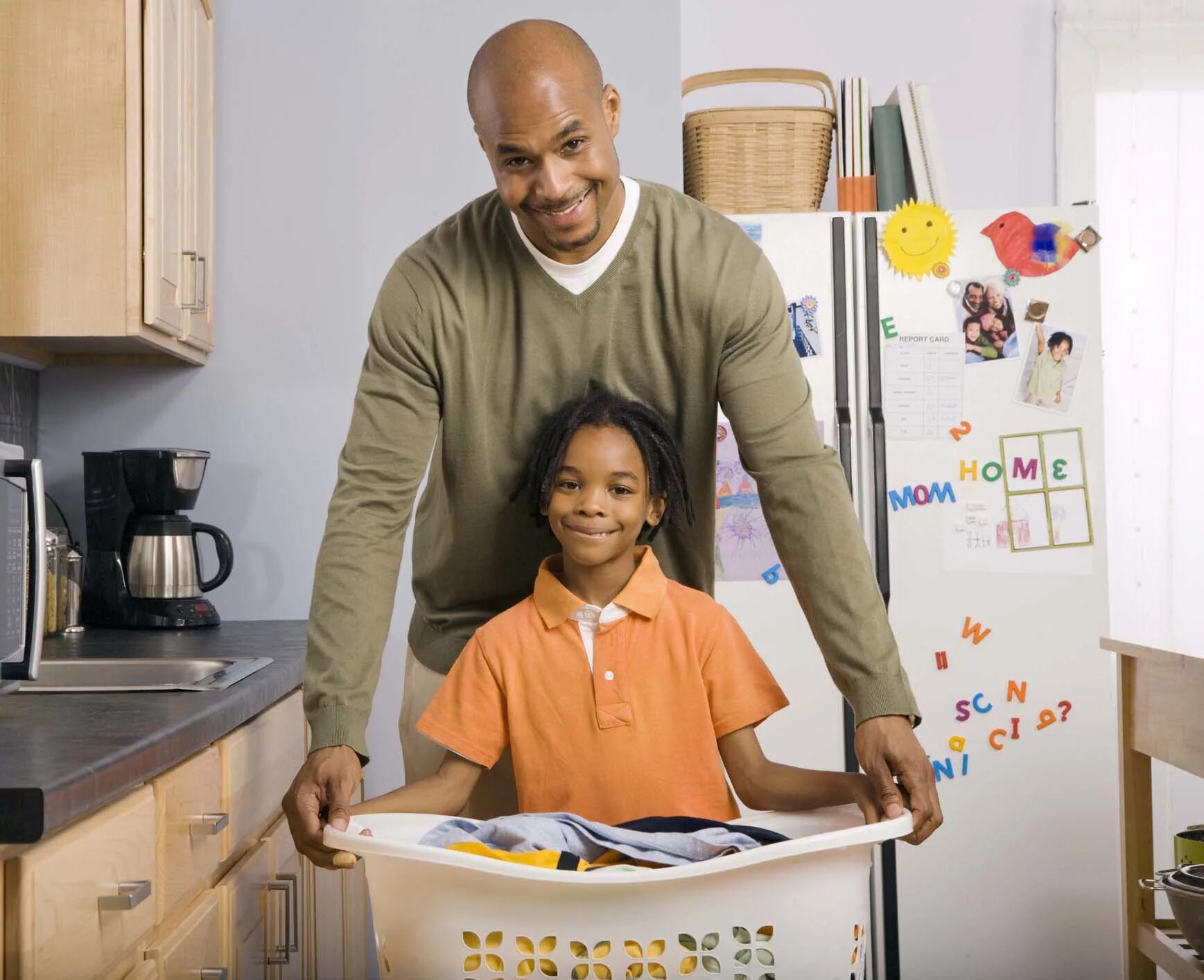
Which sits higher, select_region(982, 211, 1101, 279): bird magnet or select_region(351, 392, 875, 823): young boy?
select_region(982, 211, 1101, 279): bird magnet

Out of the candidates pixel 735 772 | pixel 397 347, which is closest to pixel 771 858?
pixel 735 772

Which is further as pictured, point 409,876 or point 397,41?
point 397,41

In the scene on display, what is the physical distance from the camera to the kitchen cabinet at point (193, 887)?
3.25ft

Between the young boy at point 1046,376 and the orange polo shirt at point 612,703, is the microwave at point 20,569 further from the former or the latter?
the young boy at point 1046,376

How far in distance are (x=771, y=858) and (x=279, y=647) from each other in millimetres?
1445

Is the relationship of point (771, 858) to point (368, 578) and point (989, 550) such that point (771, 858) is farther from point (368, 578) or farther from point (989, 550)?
point (989, 550)

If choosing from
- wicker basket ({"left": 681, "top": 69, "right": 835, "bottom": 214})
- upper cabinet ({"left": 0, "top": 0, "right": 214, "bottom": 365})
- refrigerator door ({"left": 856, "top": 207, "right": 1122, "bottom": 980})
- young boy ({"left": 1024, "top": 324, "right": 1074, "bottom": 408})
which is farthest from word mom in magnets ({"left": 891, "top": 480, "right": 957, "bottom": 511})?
upper cabinet ({"left": 0, "top": 0, "right": 214, "bottom": 365})

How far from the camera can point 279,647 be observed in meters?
2.14

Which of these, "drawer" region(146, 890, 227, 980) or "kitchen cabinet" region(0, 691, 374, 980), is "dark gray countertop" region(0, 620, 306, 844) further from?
"drawer" region(146, 890, 227, 980)

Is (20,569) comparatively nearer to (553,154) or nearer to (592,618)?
(592,618)

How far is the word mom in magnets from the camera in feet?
8.59

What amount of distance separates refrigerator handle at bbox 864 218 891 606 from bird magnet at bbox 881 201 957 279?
0.11ft

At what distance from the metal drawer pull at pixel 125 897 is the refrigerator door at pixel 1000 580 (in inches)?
69.3

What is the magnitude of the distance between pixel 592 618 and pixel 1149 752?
1391mm
